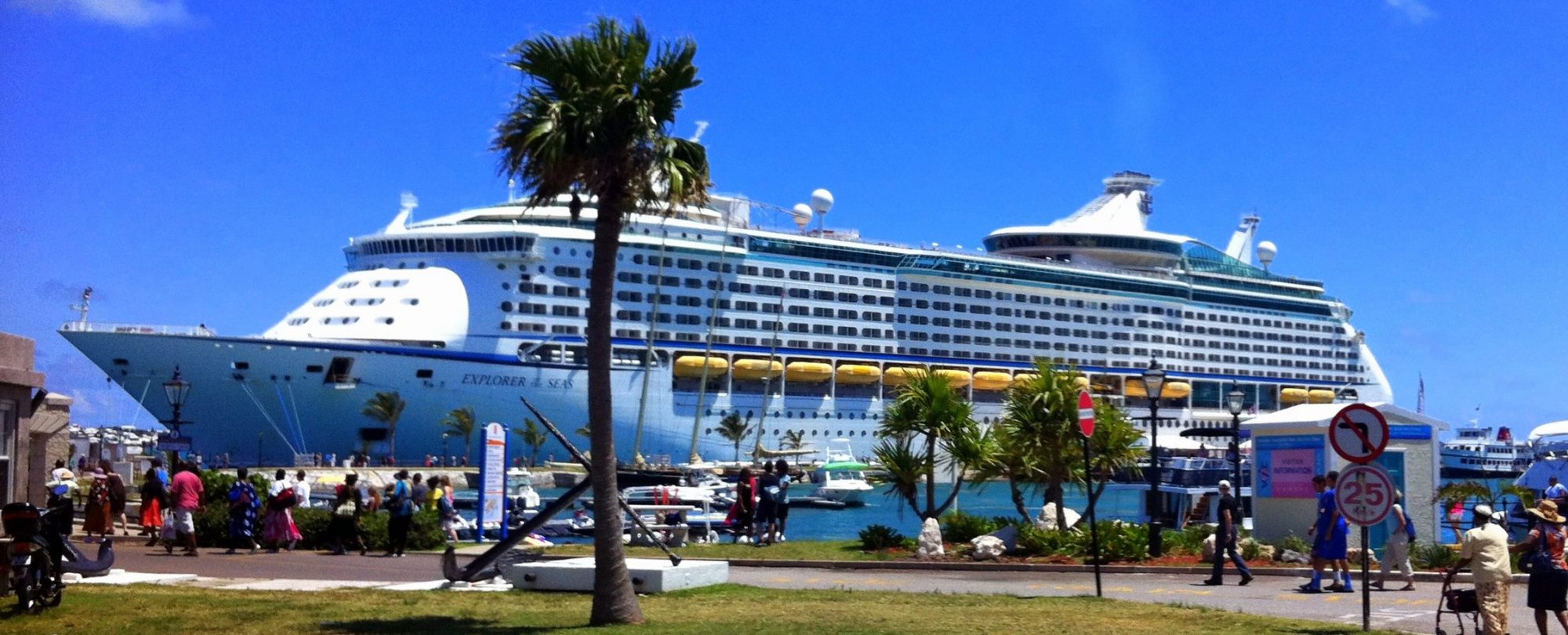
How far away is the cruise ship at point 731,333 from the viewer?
58.2 m

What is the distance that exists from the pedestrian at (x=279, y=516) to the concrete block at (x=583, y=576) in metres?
6.65

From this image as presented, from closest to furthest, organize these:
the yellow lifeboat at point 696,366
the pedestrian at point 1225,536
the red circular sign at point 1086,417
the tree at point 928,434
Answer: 1. the red circular sign at point 1086,417
2. the pedestrian at point 1225,536
3. the tree at point 928,434
4. the yellow lifeboat at point 696,366

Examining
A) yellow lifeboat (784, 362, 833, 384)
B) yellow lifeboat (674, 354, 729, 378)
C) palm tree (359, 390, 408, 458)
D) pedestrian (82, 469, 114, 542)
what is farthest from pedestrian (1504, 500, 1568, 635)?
yellow lifeboat (784, 362, 833, 384)

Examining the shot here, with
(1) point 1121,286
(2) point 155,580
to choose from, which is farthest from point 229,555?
(1) point 1121,286

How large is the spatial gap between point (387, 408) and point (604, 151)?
47.7 meters

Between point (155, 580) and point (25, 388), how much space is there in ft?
7.85

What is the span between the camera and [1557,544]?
12117mm

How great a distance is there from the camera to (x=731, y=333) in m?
71.4

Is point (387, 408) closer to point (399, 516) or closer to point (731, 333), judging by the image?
point (731, 333)

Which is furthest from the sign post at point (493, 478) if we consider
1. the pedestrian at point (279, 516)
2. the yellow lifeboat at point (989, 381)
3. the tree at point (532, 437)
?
the yellow lifeboat at point (989, 381)

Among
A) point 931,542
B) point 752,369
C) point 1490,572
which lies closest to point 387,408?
point 752,369

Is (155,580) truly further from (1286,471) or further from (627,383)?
(627,383)

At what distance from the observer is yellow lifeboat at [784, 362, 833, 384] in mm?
72812

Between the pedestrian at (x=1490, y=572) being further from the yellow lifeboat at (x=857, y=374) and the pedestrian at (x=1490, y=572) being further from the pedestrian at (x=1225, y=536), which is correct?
the yellow lifeboat at (x=857, y=374)
